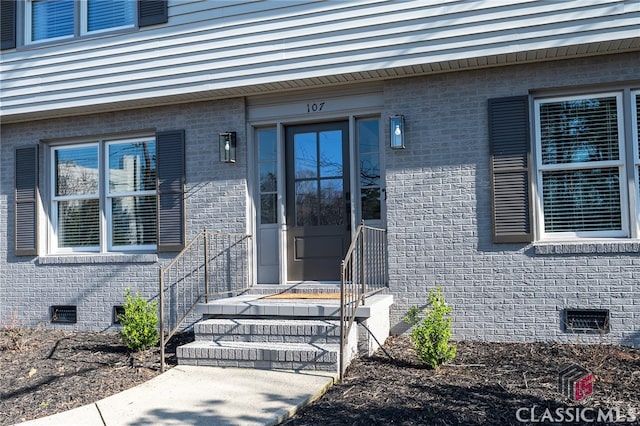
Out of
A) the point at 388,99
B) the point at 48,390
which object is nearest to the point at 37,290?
the point at 48,390

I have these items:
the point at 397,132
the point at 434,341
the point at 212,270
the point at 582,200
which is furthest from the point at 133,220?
the point at 582,200

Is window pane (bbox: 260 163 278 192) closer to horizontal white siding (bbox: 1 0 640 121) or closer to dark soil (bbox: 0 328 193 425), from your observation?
horizontal white siding (bbox: 1 0 640 121)

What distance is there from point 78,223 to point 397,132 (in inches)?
181

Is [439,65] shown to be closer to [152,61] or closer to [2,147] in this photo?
[152,61]

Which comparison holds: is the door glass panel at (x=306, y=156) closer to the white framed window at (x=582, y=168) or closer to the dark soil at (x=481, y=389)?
the dark soil at (x=481, y=389)

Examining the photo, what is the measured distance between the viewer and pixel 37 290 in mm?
8039

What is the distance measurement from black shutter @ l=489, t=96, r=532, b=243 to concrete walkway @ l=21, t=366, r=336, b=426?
2446mm

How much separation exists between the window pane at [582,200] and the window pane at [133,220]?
15.7 ft

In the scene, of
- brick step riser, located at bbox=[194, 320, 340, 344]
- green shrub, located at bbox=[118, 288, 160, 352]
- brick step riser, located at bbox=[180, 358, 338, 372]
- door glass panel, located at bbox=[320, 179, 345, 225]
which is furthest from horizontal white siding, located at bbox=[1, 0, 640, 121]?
brick step riser, located at bbox=[180, 358, 338, 372]

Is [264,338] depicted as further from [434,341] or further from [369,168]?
[369,168]

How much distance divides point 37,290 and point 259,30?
15.2 ft

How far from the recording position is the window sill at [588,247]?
5.74 metres

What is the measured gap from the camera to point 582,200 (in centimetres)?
602

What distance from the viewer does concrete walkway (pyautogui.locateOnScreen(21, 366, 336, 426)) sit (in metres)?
4.16
